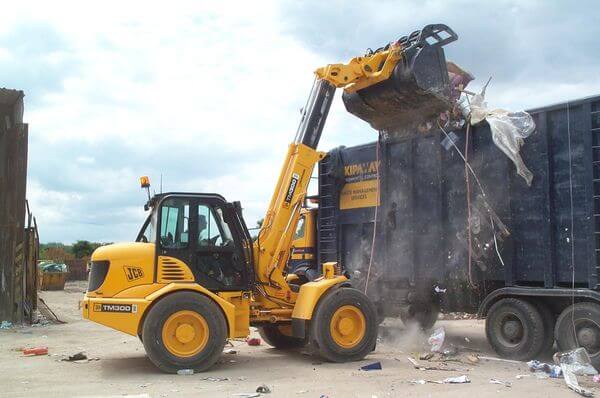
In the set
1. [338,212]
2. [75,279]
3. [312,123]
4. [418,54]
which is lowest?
[75,279]

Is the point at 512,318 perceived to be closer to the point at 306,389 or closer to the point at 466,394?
the point at 466,394

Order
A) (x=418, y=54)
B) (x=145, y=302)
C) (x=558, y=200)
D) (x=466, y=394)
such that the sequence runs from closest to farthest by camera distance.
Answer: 1. (x=466, y=394)
2. (x=145, y=302)
3. (x=558, y=200)
4. (x=418, y=54)

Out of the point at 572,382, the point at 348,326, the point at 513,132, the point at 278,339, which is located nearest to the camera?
the point at 572,382

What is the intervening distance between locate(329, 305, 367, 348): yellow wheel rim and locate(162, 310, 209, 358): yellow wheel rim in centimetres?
181

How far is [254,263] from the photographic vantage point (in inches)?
352

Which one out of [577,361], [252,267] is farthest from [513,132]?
[252,267]

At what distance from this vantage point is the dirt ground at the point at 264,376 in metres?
6.73

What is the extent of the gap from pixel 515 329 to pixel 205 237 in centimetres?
460

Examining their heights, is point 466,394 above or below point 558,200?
below

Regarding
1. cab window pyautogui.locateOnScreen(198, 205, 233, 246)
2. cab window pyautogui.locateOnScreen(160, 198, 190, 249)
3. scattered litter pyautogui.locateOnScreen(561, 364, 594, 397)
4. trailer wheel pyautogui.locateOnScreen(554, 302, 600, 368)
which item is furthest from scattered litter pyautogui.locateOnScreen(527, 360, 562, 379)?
cab window pyautogui.locateOnScreen(160, 198, 190, 249)

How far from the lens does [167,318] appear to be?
25.6 feet

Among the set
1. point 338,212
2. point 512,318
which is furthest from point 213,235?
point 512,318

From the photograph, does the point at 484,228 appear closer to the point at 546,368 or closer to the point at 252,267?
the point at 546,368

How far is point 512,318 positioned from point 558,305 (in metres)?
0.66
